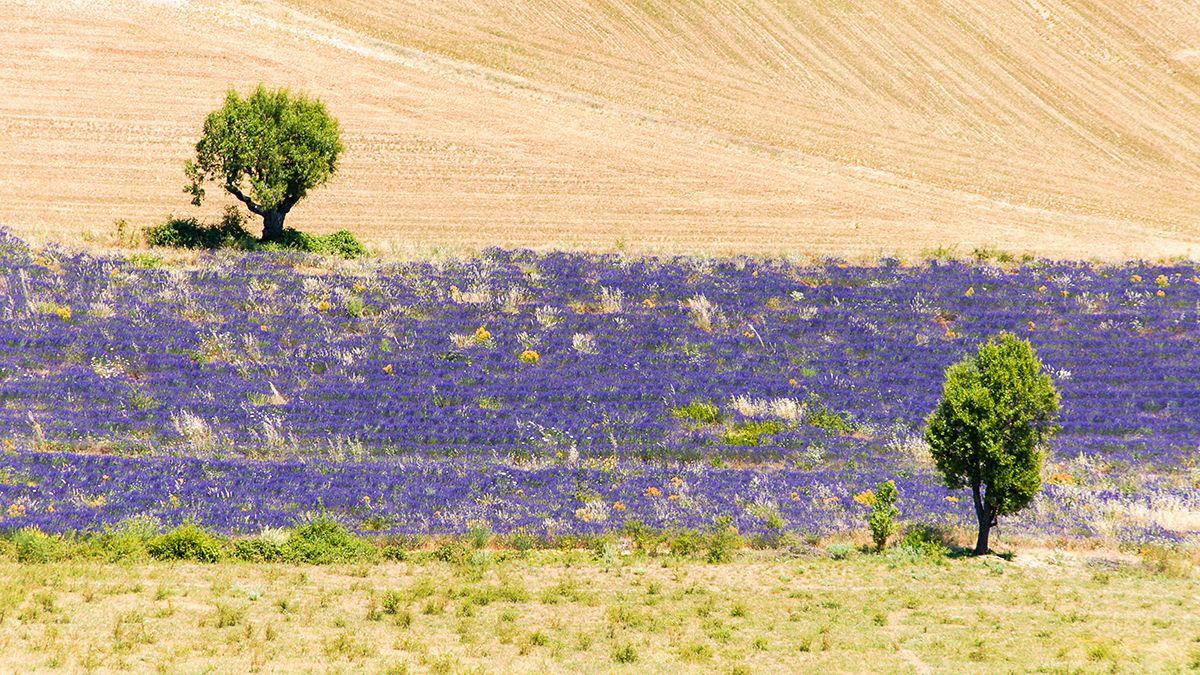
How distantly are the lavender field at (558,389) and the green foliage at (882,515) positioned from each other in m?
1.34

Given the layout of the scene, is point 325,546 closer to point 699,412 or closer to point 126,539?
point 126,539

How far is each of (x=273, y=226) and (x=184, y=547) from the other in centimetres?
2163

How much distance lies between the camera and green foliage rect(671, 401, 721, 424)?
3247 cm

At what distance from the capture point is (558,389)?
33531mm

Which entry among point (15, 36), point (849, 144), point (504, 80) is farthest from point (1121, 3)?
point (15, 36)

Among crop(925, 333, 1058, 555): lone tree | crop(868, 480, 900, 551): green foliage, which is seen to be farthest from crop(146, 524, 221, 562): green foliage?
crop(925, 333, 1058, 555): lone tree

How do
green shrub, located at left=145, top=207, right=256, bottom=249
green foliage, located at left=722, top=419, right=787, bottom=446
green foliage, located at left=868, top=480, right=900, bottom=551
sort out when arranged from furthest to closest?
green shrub, located at left=145, top=207, right=256, bottom=249
green foliage, located at left=722, top=419, right=787, bottom=446
green foliage, located at left=868, top=480, right=900, bottom=551

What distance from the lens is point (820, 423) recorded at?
108ft

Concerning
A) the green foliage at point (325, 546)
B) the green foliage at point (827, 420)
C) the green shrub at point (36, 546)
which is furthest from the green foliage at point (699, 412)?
the green shrub at point (36, 546)

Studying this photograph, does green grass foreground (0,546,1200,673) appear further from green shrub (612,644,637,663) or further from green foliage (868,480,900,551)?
green foliage (868,480,900,551)

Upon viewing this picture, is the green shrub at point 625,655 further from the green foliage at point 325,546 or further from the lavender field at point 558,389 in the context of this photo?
the green foliage at point 325,546

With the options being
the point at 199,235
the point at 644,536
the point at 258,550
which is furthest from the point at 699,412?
the point at 199,235

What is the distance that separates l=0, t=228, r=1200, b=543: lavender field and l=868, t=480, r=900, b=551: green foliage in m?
1.34

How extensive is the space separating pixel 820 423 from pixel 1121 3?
47.2 metres
